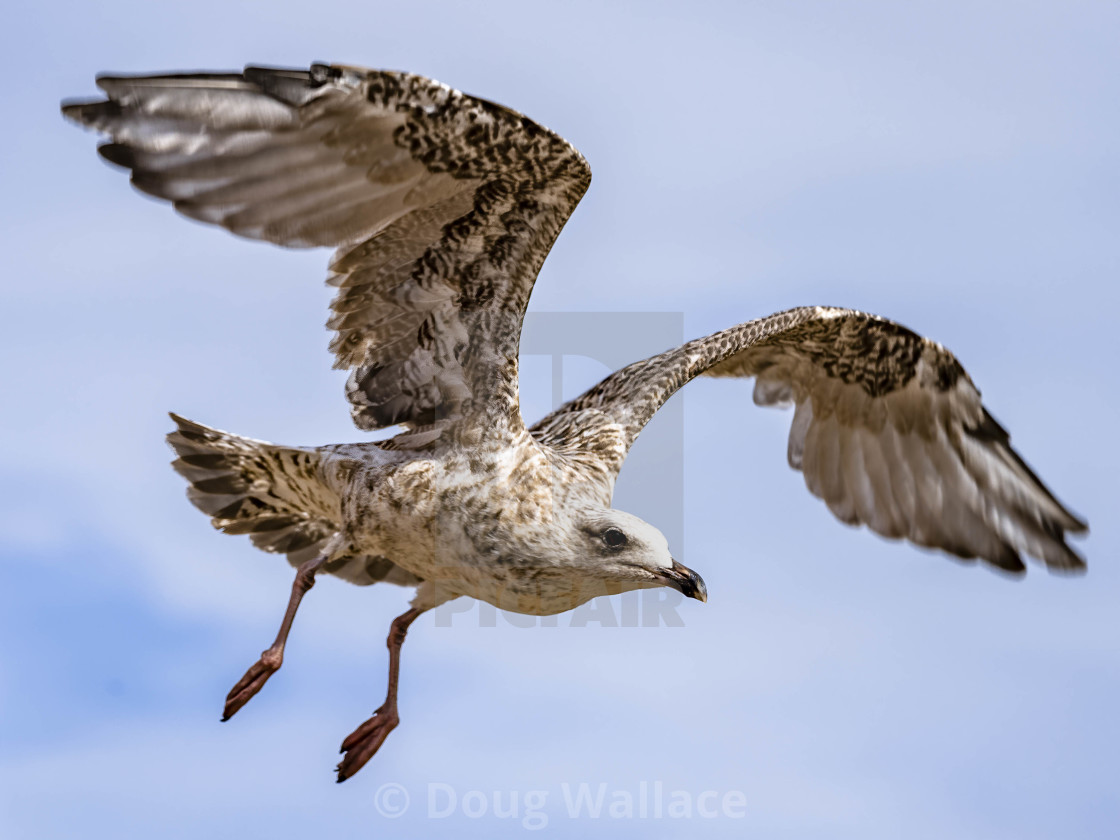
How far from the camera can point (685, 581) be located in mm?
8375

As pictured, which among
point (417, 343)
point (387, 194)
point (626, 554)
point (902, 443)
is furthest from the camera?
point (902, 443)

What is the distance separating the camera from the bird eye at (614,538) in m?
8.51

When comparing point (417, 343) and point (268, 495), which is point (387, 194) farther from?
point (268, 495)

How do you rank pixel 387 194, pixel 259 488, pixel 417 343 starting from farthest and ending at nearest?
pixel 259 488
pixel 417 343
pixel 387 194

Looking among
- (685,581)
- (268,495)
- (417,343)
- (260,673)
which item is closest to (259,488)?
(268,495)

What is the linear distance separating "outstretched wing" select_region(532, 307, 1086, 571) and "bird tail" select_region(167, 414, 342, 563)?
2.22m

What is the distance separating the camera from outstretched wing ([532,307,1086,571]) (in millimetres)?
11727

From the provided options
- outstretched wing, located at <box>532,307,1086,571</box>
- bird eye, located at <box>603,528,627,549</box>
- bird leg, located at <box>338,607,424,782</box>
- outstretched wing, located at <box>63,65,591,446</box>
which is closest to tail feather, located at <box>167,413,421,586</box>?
outstretched wing, located at <box>63,65,591,446</box>

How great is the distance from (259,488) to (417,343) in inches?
79.7

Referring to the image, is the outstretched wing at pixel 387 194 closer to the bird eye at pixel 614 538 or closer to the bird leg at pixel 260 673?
the bird eye at pixel 614 538

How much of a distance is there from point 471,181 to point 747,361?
467 cm

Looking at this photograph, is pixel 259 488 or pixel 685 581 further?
pixel 259 488

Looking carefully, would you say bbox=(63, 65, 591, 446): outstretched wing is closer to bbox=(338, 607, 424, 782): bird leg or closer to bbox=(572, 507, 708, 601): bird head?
bbox=(572, 507, 708, 601): bird head

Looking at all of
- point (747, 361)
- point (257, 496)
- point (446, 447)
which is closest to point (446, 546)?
point (446, 447)
